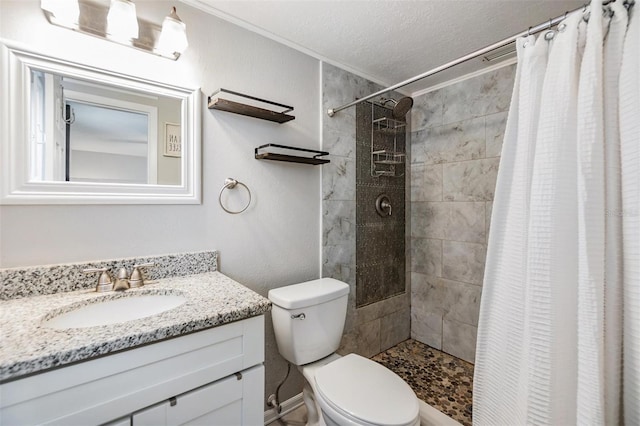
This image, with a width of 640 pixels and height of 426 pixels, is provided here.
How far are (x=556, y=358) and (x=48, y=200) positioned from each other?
6.13ft

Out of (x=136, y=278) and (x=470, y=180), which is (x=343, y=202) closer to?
(x=470, y=180)

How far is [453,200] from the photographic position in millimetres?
2230

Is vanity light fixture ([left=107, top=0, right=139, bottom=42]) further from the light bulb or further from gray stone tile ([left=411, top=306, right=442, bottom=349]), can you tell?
gray stone tile ([left=411, top=306, right=442, bottom=349])

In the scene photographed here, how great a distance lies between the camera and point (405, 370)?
2039 mm

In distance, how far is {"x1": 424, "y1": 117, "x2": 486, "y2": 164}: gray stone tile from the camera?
2.08m

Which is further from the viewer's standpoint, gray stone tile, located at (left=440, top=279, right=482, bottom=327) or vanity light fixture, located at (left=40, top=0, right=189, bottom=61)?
gray stone tile, located at (left=440, top=279, right=482, bottom=327)

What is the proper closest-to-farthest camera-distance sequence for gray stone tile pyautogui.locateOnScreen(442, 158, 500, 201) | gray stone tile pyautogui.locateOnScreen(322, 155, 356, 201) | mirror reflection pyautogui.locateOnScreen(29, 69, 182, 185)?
mirror reflection pyautogui.locateOnScreen(29, 69, 182, 185) → gray stone tile pyautogui.locateOnScreen(322, 155, 356, 201) → gray stone tile pyautogui.locateOnScreen(442, 158, 500, 201)

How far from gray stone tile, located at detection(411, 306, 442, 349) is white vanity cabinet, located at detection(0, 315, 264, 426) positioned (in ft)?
5.90

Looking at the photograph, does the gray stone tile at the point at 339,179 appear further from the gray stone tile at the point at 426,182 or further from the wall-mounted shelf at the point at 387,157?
the gray stone tile at the point at 426,182

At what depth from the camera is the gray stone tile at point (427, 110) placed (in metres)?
2.32

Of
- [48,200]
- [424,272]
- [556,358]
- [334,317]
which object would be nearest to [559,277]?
[556,358]

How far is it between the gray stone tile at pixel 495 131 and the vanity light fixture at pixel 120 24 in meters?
2.03

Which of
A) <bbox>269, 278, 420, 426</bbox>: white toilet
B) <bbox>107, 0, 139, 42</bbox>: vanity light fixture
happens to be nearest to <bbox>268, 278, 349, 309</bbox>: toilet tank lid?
<bbox>269, 278, 420, 426</bbox>: white toilet

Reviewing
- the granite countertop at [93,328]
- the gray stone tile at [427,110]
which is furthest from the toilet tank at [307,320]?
the gray stone tile at [427,110]
